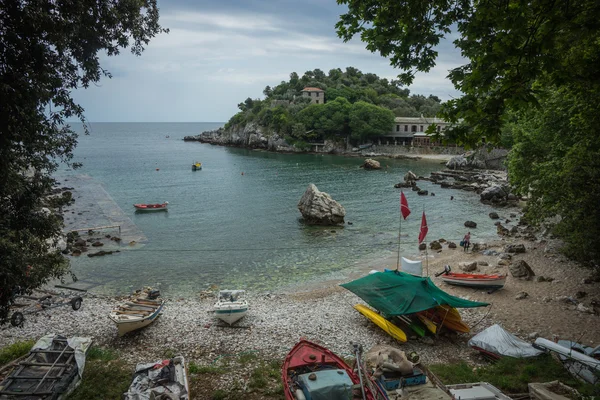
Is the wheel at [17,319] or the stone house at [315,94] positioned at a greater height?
the stone house at [315,94]

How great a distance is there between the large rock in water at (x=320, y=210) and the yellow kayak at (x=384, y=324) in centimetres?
2040

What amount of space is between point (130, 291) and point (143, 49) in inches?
661

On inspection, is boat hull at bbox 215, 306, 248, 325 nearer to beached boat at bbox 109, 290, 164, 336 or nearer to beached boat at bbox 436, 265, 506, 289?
beached boat at bbox 109, 290, 164, 336

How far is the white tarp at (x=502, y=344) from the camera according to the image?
1283cm

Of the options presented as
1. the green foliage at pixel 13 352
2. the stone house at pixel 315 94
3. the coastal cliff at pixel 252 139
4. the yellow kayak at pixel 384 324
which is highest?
the stone house at pixel 315 94

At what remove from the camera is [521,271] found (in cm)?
2228

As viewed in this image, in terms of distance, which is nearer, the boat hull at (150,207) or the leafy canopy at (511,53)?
the leafy canopy at (511,53)

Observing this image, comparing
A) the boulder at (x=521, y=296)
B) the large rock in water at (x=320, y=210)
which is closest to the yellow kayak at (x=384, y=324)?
the boulder at (x=521, y=296)

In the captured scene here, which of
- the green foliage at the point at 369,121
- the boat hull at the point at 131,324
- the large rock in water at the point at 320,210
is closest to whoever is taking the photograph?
the boat hull at the point at 131,324

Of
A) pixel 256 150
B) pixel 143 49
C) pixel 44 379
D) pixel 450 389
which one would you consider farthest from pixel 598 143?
pixel 256 150

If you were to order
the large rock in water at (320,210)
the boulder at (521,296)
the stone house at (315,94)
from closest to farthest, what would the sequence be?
the boulder at (521,296) < the large rock in water at (320,210) < the stone house at (315,94)

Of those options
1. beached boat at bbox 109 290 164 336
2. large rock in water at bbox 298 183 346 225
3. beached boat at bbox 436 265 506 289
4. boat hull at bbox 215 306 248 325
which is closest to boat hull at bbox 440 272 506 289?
beached boat at bbox 436 265 506 289

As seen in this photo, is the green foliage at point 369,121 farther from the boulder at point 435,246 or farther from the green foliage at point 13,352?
the green foliage at point 13,352

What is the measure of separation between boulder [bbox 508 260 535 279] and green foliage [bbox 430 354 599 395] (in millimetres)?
10801
